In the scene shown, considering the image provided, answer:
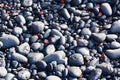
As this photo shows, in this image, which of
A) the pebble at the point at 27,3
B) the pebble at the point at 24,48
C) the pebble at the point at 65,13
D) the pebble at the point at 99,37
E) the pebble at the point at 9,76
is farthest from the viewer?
the pebble at the point at 27,3

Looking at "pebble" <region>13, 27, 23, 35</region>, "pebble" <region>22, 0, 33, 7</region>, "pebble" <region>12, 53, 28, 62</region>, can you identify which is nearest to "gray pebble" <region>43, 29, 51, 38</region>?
"pebble" <region>13, 27, 23, 35</region>

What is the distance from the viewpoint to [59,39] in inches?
167

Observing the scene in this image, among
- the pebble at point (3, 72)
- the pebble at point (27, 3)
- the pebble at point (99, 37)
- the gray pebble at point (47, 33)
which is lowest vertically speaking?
the pebble at point (3, 72)

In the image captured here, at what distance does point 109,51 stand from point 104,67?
0.26 meters

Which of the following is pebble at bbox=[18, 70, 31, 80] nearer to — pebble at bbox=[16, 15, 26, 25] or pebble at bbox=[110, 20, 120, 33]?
pebble at bbox=[16, 15, 26, 25]

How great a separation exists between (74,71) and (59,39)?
0.51 metres

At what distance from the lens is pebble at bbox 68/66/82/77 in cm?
389

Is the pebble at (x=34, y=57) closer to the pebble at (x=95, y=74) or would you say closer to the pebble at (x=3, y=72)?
the pebble at (x=3, y=72)

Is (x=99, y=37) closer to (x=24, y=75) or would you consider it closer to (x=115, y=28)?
(x=115, y=28)

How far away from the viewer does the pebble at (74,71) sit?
3894 mm

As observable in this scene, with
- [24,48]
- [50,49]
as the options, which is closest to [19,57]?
[24,48]

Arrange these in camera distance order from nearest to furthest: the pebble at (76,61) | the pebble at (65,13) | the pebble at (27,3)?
the pebble at (76,61) → the pebble at (65,13) → the pebble at (27,3)

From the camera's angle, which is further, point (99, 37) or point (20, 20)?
point (20, 20)

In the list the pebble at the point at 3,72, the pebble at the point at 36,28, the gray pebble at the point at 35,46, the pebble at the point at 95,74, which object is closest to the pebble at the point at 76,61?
the pebble at the point at 95,74
